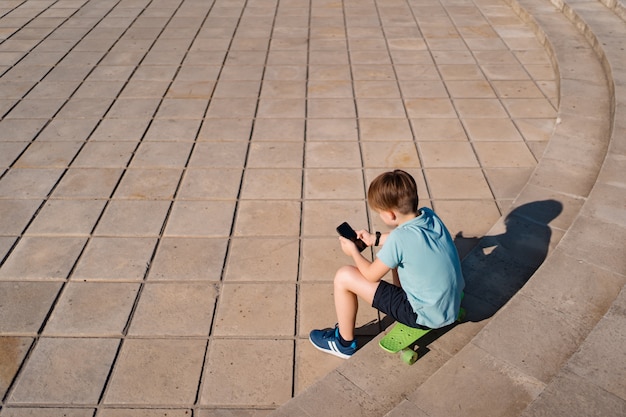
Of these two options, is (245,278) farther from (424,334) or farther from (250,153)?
(250,153)

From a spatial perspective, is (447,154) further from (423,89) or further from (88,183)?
(88,183)

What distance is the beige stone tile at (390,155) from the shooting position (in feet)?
17.5

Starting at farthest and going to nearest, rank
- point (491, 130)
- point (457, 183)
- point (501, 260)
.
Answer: point (491, 130) < point (457, 183) < point (501, 260)

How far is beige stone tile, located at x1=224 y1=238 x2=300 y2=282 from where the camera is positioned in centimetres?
405

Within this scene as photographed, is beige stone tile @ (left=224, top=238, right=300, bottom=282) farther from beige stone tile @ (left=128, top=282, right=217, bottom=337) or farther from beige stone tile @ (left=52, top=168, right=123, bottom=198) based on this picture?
beige stone tile @ (left=52, top=168, right=123, bottom=198)

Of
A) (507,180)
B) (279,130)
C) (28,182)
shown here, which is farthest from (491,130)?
(28,182)

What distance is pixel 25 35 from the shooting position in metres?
8.42

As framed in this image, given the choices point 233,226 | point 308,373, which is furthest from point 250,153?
point 308,373

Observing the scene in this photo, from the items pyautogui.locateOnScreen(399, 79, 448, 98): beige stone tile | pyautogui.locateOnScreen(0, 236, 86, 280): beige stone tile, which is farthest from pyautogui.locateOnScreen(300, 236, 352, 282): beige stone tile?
pyautogui.locateOnScreen(399, 79, 448, 98): beige stone tile

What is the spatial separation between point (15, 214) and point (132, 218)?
911 millimetres

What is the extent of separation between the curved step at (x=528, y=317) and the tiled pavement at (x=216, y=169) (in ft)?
0.90

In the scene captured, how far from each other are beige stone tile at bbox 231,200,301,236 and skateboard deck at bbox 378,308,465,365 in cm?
140

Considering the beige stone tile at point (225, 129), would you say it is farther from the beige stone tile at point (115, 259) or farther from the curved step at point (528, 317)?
the curved step at point (528, 317)

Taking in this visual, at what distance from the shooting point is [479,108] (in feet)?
20.6
